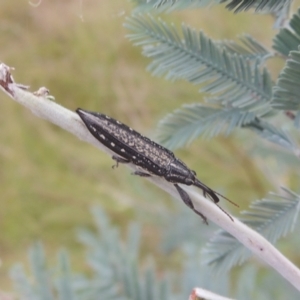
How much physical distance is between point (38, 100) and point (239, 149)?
1.64m

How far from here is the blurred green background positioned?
5.82 feet

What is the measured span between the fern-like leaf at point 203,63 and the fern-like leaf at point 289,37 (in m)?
0.05

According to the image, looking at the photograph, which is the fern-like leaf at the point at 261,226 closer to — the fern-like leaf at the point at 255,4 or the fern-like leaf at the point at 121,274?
the fern-like leaf at the point at 255,4

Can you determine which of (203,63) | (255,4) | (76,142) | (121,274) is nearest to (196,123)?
(203,63)

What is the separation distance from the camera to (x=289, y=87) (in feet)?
1.20

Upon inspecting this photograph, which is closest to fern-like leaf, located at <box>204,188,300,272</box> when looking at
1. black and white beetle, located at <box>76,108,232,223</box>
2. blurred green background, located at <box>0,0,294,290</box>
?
black and white beetle, located at <box>76,108,232,223</box>

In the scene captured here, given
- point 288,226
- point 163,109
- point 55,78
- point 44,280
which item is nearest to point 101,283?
point 44,280

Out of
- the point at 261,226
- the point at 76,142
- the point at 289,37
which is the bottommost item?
the point at 261,226

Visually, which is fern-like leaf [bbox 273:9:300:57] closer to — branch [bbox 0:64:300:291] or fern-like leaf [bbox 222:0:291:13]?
fern-like leaf [bbox 222:0:291:13]

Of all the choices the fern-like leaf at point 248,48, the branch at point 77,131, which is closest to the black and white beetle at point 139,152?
the branch at point 77,131

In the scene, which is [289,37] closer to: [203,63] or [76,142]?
[203,63]

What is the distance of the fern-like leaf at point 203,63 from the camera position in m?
0.45

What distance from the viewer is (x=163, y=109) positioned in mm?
1886

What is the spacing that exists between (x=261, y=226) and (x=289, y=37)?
216 mm
